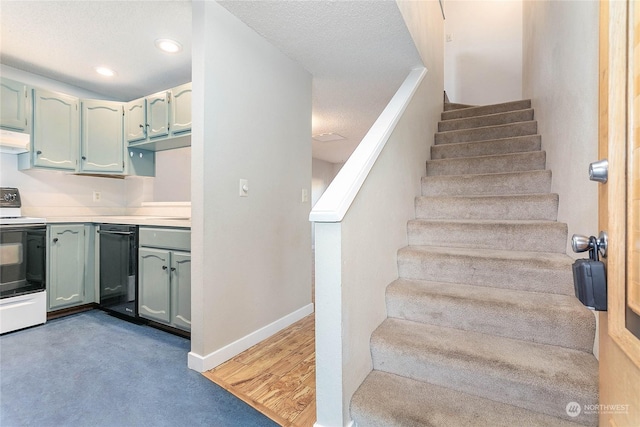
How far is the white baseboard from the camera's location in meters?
1.75

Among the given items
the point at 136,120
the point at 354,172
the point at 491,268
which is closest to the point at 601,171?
the point at 354,172

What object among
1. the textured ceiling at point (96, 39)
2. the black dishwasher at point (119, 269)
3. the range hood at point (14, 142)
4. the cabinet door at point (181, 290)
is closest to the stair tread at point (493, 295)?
the cabinet door at point (181, 290)

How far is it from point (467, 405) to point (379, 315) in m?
0.50

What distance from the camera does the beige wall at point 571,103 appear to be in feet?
4.11

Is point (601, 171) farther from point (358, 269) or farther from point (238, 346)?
point (238, 346)

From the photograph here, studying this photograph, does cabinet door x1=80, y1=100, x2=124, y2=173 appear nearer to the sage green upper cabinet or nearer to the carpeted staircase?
the sage green upper cabinet

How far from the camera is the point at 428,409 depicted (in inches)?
43.4

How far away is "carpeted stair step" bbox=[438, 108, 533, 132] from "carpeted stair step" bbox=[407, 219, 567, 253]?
142cm

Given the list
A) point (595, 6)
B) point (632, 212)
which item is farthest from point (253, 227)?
point (595, 6)

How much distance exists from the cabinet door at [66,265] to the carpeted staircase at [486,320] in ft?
9.20

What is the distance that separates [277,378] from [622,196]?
5.54ft

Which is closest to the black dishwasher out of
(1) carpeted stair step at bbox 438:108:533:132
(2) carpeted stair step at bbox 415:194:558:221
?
(2) carpeted stair step at bbox 415:194:558:221

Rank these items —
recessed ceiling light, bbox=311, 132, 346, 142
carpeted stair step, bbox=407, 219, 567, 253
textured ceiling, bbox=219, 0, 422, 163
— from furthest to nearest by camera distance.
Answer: recessed ceiling light, bbox=311, 132, 346, 142
textured ceiling, bbox=219, 0, 422, 163
carpeted stair step, bbox=407, 219, 567, 253

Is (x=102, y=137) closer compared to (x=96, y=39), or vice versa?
(x=96, y=39)
